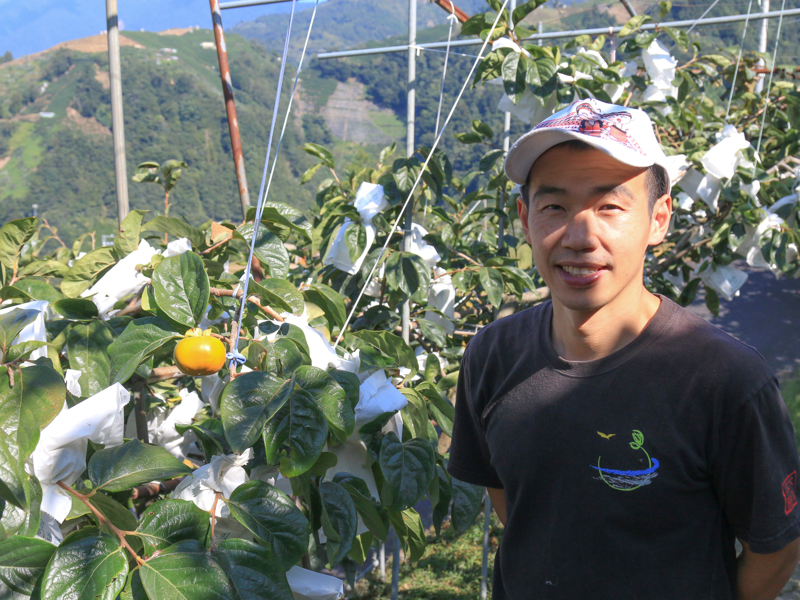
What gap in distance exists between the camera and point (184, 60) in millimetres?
A: 45875

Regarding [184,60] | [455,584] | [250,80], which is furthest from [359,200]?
[184,60]

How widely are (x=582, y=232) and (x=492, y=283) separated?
95 centimetres

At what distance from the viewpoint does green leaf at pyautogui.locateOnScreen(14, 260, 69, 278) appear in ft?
4.03

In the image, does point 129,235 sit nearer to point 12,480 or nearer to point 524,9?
point 12,480

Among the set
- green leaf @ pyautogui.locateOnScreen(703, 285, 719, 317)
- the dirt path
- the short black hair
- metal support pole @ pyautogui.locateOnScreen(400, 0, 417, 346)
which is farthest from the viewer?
the dirt path

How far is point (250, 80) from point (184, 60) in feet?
33.6

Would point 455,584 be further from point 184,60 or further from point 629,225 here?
point 184,60

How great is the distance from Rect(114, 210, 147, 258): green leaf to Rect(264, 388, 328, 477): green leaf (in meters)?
0.56

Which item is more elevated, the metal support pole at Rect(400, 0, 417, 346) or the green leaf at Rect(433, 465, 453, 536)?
the metal support pole at Rect(400, 0, 417, 346)

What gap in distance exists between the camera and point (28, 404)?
0.71 metres

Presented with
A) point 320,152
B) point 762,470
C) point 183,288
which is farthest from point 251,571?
point 320,152

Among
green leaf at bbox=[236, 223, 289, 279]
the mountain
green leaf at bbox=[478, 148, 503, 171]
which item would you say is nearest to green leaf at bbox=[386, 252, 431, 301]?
green leaf at bbox=[236, 223, 289, 279]

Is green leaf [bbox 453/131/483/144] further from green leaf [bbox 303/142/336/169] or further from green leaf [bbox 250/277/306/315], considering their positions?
green leaf [bbox 250/277/306/315]

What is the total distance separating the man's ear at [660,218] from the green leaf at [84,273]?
0.98m
